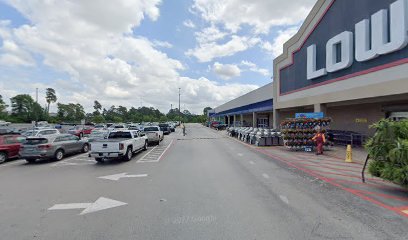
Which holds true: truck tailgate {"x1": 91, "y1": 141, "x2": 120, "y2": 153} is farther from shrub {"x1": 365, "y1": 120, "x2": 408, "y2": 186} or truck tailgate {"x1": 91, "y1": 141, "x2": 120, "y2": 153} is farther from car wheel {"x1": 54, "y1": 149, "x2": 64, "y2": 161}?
shrub {"x1": 365, "y1": 120, "x2": 408, "y2": 186}

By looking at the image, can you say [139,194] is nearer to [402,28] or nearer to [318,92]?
[402,28]

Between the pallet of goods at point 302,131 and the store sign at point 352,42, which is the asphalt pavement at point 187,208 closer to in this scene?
the pallet of goods at point 302,131

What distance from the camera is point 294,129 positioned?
17.6 meters

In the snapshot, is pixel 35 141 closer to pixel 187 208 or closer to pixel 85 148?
pixel 85 148

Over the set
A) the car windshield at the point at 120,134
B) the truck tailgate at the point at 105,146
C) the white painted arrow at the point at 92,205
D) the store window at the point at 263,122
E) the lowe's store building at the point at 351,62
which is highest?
the lowe's store building at the point at 351,62

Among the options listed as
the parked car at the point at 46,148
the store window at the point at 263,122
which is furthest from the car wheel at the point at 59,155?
the store window at the point at 263,122

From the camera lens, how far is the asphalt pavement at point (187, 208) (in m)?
4.83

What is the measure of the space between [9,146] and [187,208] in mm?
14154

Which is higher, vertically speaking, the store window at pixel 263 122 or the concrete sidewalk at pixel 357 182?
the store window at pixel 263 122

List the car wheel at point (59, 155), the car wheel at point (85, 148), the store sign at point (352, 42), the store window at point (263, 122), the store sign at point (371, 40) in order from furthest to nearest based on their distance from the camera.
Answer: the store window at point (263, 122) < the car wheel at point (85, 148) < the car wheel at point (59, 155) < the store sign at point (352, 42) < the store sign at point (371, 40)

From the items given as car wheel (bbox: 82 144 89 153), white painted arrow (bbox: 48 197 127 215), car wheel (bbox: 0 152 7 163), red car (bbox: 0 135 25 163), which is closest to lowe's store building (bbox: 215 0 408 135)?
white painted arrow (bbox: 48 197 127 215)

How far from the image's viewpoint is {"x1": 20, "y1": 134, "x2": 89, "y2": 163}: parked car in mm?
13695

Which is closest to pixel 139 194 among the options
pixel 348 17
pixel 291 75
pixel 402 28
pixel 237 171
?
pixel 237 171

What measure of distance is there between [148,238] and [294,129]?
15137 millimetres
